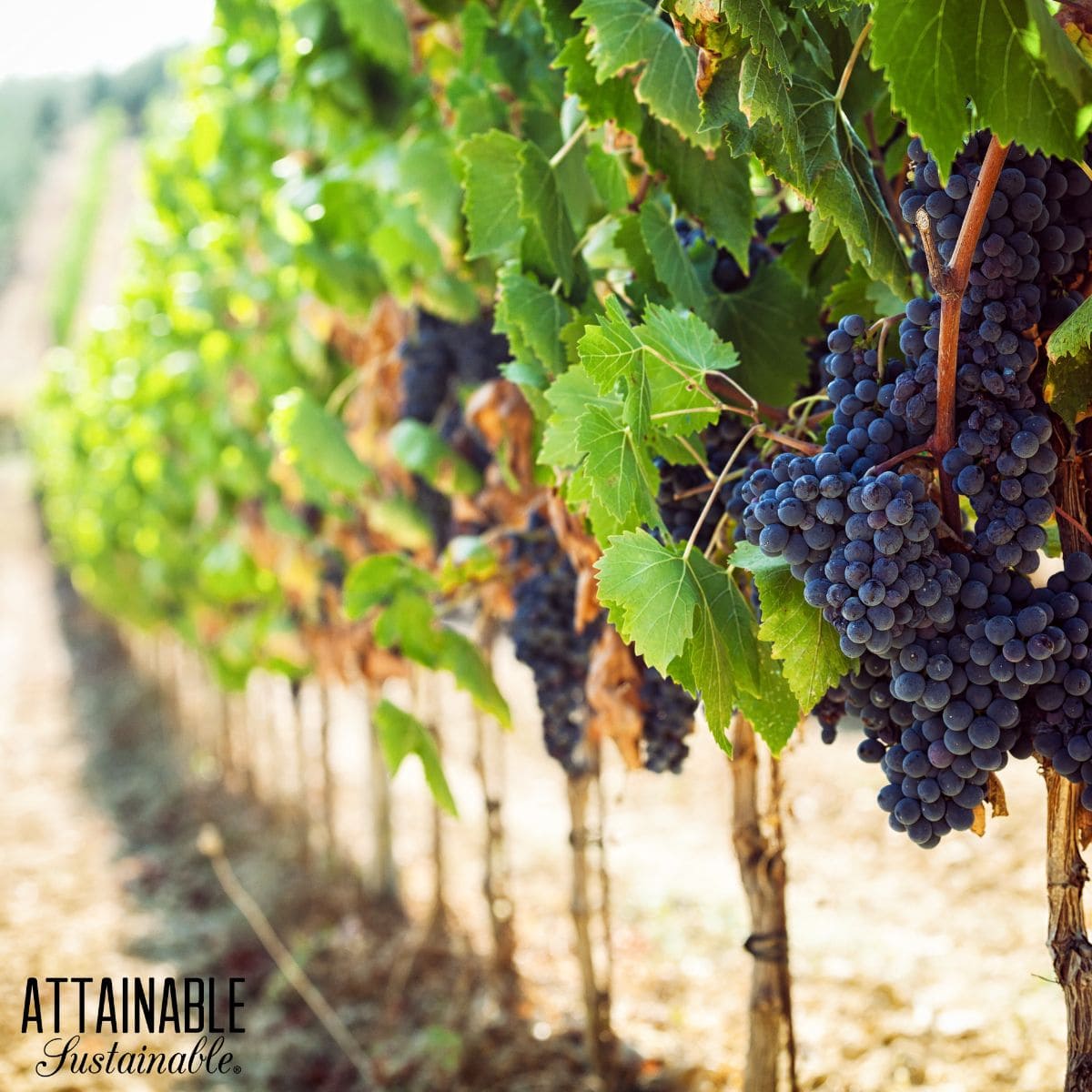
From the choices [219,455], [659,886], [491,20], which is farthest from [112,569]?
[491,20]

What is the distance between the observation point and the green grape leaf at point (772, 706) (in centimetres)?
132

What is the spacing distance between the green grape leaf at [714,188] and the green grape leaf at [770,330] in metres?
0.13

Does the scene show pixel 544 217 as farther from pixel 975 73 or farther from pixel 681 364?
pixel 975 73

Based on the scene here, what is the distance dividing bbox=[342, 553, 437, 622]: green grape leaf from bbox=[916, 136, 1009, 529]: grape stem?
1.44m

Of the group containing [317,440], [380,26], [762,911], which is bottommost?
[762,911]

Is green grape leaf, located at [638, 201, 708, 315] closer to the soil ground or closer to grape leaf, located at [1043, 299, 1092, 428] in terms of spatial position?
grape leaf, located at [1043, 299, 1092, 428]

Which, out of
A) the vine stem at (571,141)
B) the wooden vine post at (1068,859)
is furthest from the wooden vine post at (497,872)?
the wooden vine post at (1068,859)

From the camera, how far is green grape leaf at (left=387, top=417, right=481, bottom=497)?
2.60 meters

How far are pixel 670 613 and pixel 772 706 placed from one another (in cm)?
23

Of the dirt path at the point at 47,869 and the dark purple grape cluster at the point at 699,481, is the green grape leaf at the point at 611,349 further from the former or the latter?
the dirt path at the point at 47,869

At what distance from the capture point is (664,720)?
1.86m

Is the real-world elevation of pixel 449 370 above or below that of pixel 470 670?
above

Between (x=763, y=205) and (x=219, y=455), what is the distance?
12.2 feet

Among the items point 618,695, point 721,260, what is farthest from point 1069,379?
point 618,695
